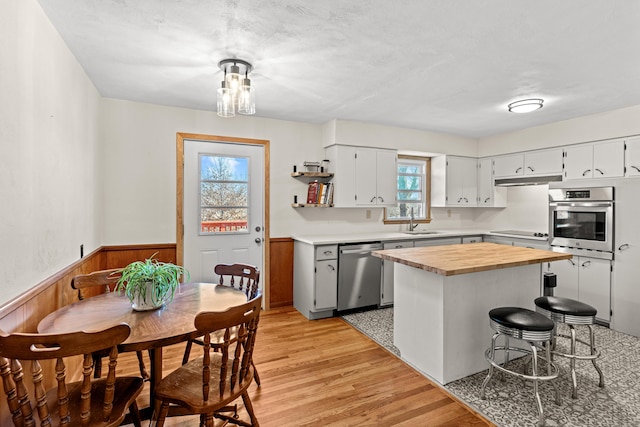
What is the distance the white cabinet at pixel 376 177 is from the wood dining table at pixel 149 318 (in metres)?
2.58

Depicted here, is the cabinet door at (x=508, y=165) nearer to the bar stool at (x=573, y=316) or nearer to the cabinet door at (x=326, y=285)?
the bar stool at (x=573, y=316)

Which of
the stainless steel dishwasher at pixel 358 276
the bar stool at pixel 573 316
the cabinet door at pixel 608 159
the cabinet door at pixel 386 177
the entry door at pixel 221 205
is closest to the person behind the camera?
the bar stool at pixel 573 316

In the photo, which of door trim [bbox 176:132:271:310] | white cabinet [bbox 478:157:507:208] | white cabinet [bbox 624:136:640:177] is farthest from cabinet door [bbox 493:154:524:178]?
door trim [bbox 176:132:271:310]

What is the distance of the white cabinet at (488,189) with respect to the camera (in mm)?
5152

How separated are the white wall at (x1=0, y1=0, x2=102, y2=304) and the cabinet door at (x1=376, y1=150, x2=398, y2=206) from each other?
3303 mm

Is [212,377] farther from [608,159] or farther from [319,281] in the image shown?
[608,159]

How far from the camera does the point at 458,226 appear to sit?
5555 mm

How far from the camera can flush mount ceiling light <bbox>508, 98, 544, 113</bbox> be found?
3.30 metres

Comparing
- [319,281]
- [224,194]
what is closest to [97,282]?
[224,194]

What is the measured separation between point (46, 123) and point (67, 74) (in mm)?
620

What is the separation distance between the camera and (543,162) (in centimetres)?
435

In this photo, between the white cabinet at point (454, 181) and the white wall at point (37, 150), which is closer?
the white wall at point (37, 150)

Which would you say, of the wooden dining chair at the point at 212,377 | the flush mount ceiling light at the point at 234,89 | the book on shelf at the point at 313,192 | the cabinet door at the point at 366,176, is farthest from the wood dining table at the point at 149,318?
the cabinet door at the point at 366,176

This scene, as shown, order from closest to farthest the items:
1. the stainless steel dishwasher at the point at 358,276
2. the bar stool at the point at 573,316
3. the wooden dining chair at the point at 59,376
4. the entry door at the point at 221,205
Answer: the wooden dining chair at the point at 59,376 → the bar stool at the point at 573,316 → the entry door at the point at 221,205 → the stainless steel dishwasher at the point at 358,276
